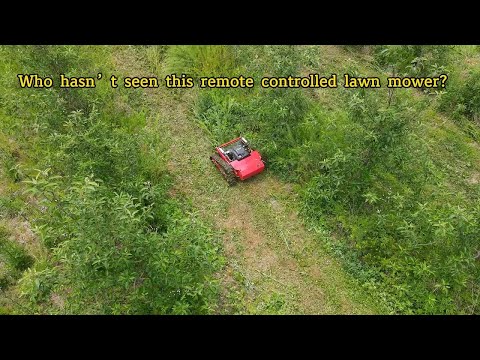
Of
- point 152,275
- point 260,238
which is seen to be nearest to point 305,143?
point 260,238

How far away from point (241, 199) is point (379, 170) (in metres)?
3.06

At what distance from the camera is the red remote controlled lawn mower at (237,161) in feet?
29.5

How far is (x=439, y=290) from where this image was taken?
24.3 feet

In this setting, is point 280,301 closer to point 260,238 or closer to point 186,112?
point 260,238

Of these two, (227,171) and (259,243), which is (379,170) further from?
(227,171)

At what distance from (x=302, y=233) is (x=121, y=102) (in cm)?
599

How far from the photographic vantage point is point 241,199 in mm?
8984

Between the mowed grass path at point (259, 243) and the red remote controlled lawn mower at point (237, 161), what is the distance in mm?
259

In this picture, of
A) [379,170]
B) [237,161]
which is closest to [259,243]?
[237,161]

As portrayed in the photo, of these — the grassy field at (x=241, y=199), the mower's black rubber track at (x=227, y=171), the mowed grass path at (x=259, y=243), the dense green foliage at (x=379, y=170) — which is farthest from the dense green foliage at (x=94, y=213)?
the dense green foliage at (x=379, y=170)

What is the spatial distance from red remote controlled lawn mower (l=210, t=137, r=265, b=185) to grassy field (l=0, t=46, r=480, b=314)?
11.5 inches

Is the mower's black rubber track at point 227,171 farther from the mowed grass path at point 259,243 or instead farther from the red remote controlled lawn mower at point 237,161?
the mowed grass path at point 259,243

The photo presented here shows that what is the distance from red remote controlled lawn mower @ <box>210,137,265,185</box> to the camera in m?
9.00

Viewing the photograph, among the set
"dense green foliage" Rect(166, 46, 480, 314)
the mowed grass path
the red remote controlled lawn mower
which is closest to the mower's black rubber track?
the red remote controlled lawn mower
